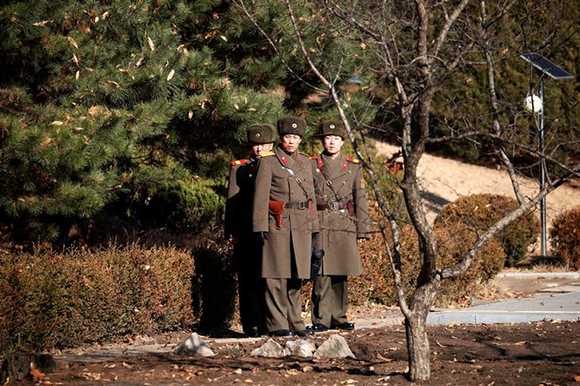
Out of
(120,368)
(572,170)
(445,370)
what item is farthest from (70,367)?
(572,170)

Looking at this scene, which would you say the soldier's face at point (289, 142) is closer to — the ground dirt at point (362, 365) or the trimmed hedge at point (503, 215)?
the ground dirt at point (362, 365)

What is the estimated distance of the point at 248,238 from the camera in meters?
9.88

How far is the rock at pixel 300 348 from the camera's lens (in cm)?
782

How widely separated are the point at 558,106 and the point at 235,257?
16.0 metres

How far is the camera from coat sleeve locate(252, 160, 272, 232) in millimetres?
9328

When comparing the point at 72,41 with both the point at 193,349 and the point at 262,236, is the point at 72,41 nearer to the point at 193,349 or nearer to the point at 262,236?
the point at 262,236

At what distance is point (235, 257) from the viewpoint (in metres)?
9.98

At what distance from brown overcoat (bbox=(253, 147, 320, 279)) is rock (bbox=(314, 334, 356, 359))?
1.74 metres

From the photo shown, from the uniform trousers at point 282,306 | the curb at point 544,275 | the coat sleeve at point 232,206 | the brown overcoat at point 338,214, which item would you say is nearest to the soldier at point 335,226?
the brown overcoat at point 338,214

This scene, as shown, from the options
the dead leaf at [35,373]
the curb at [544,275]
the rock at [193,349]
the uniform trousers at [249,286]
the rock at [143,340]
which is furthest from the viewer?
the curb at [544,275]

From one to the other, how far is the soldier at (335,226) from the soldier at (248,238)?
0.64 metres

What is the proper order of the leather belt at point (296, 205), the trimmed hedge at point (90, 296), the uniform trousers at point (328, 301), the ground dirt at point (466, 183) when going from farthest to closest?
the ground dirt at point (466, 183) < the uniform trousers at point (328, 301) < the leather belt at point (296, 205) < the trimmed hedge at point (90, 296)

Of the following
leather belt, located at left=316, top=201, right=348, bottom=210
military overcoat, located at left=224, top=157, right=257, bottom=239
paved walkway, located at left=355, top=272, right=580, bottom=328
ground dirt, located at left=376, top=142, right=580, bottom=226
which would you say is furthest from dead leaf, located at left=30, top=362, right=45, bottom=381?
ground dirt, located at left=376, top=142, right=580, bottom=226

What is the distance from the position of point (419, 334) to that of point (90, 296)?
359 cm
